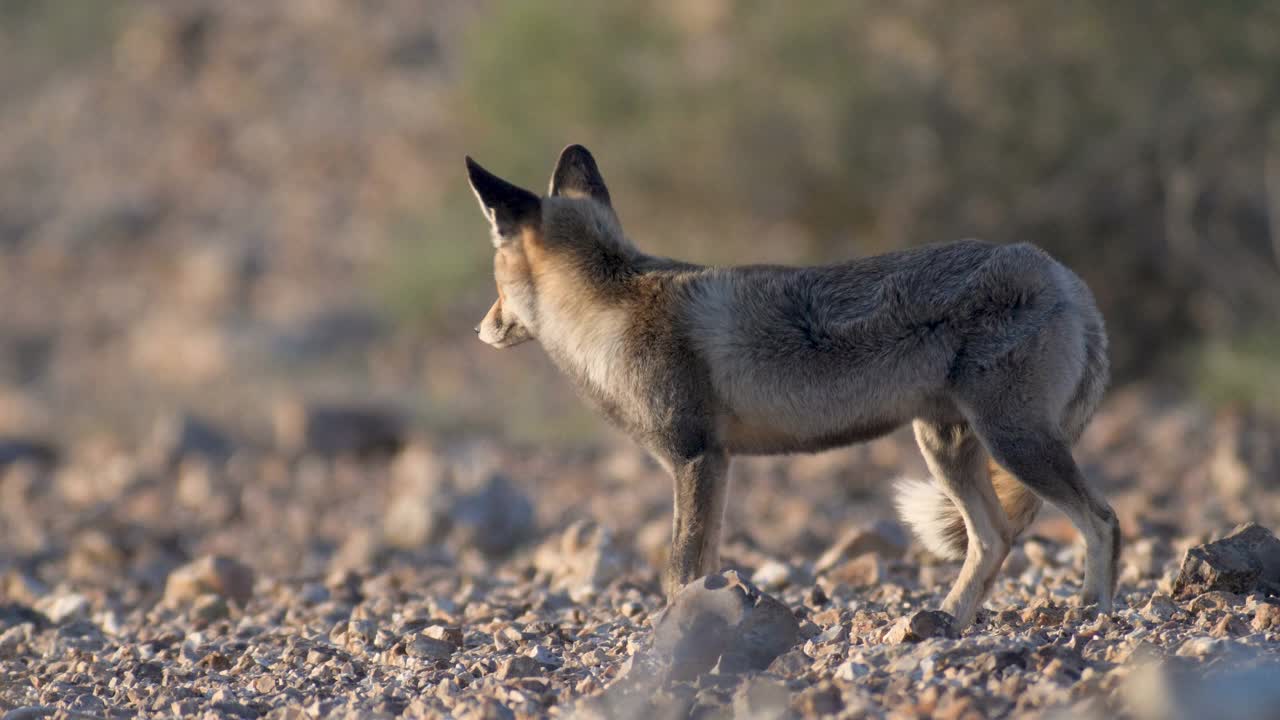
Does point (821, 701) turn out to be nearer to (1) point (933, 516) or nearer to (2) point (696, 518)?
(2) point (696, 518)

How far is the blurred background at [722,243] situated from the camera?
12875 millimetres

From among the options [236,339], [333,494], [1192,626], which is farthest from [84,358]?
[1192,626]

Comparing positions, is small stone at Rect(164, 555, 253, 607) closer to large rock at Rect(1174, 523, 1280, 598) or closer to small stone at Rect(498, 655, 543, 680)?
small stone at Rect(498, 655, 543, 680)

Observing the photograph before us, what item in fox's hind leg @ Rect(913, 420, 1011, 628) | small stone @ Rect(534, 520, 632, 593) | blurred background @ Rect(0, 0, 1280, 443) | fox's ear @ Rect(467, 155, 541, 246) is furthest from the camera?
blurred background @ Rect(0, 0, 1280, 443)

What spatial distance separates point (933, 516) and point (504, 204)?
7.31 ft

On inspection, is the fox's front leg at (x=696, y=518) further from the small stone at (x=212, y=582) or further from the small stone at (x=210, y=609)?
the small stone at (x=212, y=582)

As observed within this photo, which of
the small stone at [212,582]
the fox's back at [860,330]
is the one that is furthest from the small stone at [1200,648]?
the small stone at [212,582]

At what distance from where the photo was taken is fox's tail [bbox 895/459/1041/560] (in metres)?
6.41

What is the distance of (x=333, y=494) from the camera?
1291 centimetres

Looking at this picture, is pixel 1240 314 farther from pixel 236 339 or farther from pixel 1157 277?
pixel 236 339

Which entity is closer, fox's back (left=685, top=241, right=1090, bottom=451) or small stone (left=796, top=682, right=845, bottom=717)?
small stone (left=796, top=682, right=845, bottom=717)

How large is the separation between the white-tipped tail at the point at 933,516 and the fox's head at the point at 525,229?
1.70m

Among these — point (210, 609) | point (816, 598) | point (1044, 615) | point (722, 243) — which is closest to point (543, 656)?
point (816, 598)

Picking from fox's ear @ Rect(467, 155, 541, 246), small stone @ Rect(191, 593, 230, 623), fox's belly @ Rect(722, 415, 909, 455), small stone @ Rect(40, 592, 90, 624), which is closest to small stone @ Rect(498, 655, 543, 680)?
fox's belly @ Rect(722, 415, 909, 455)
